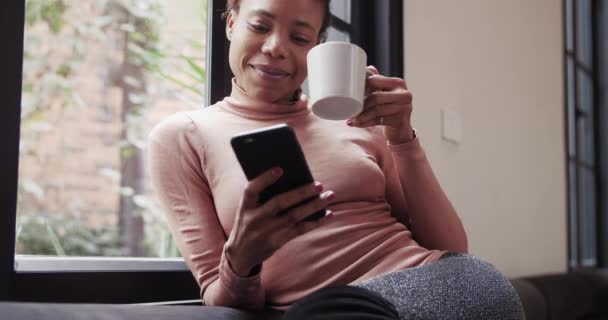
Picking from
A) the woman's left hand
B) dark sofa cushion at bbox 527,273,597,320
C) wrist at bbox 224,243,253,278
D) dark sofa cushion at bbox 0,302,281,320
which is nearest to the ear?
the woman's left hand

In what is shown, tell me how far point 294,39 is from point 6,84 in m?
0.47

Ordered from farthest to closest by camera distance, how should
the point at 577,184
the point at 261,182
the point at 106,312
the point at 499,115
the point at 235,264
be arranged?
the point at 577,184
the point at 499,115
the point at 235,264
the point at 261,182
the point at 106,312

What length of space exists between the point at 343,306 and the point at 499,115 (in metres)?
1.80

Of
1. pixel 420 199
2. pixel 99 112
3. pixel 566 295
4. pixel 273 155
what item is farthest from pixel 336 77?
pixel 99 112

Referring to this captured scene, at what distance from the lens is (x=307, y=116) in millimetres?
1274

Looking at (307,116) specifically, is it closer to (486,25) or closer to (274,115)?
(274,115)

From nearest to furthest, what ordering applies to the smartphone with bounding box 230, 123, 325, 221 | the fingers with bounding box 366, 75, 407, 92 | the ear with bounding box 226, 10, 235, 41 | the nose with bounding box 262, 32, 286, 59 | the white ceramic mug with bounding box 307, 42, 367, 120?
the smartphone with bounding box 230, 123, 325, 221 < the white ceramic mug with bounding box 307, 42, 367, 120 < the fingers with bounding box 366, 75, 407, 92 < the nose with bounding box 262, 32, 286, 59 < the ear with bounding box 226, 10, 235, 41

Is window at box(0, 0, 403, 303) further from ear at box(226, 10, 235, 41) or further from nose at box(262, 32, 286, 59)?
nose at box(262, 32, 286, 59)

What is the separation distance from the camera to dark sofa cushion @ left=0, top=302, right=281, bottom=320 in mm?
687

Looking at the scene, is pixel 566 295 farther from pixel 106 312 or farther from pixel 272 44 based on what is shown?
pixel 106 312

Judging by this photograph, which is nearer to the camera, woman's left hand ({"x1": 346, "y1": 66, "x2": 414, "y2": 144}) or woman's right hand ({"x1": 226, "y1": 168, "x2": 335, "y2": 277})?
woman's right hand ({"x1": 226, "y1": 168, "x2": 335, "y2": 277})

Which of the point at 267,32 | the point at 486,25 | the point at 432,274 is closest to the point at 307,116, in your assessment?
the point at 267,32

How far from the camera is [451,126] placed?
2035 mm

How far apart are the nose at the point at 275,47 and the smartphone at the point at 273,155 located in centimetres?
35
